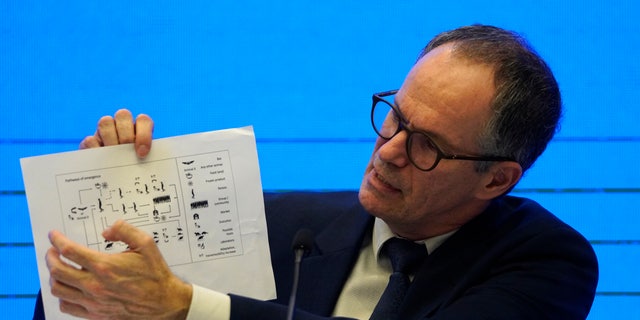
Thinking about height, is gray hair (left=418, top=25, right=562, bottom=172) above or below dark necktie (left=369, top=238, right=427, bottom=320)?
above

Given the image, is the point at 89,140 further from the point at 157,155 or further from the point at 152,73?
the point at 152,73

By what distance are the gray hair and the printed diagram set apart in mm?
646

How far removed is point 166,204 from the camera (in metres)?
1.91

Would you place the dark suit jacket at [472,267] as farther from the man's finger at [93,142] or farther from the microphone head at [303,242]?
the man's finger at [93,142]

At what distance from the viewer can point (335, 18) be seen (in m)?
3.14

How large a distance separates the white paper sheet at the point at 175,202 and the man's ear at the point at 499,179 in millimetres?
587

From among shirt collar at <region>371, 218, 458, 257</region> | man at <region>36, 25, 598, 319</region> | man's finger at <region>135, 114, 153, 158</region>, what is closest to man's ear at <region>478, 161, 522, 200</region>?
man at <region>36, 25, 598, 319</region>

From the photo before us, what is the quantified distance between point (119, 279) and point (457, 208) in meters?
0.90

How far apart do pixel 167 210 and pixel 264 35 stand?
1354mm

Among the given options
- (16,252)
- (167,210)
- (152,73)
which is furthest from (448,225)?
(16,252)

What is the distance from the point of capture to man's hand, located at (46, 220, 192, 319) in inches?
65.7

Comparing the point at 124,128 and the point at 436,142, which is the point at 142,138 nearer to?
the point at 124,128

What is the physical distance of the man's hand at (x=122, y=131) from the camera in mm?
1906

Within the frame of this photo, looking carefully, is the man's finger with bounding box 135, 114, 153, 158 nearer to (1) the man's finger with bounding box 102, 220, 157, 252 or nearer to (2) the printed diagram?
(2) the printed diagram
